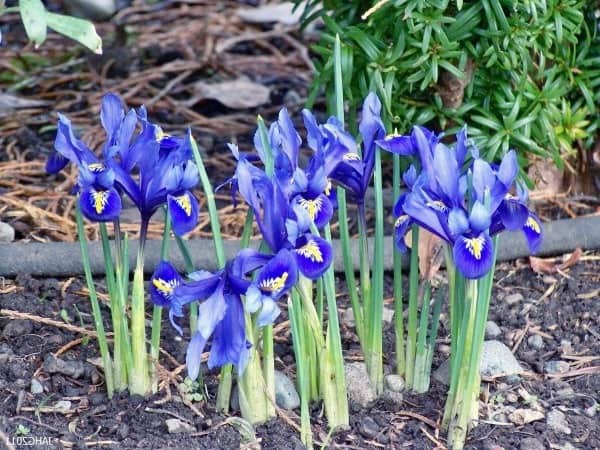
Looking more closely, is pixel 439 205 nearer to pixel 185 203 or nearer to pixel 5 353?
pixel 185 203

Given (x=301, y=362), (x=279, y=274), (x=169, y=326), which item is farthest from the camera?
(x=169, y=326)

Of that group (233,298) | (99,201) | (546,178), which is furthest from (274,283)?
(546,178)

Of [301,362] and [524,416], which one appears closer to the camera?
[301,362]

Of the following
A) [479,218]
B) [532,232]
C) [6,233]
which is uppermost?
[479,218]

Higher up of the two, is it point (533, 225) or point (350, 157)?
point (350, 157)

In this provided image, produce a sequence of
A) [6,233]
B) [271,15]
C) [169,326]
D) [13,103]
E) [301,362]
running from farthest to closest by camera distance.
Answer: [271,15] < [13,103] < [6,233] < [169,326] < [301,362]

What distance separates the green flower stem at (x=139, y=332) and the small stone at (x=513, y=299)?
1276mm

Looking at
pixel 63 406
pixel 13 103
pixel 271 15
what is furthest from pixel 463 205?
pixel 271 15

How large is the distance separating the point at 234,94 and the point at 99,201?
8.41 feet

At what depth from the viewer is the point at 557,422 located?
278 cm

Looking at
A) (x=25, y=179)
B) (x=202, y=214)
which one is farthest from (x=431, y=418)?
(x=25, y=179)

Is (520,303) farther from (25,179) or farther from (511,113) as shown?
(25,179)

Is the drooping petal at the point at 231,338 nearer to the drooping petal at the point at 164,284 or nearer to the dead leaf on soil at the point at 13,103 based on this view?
the drooping petal at the point at 164,284

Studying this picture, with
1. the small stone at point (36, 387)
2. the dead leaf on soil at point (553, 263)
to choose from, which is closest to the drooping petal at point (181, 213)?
the small stone at point (36, 387)
